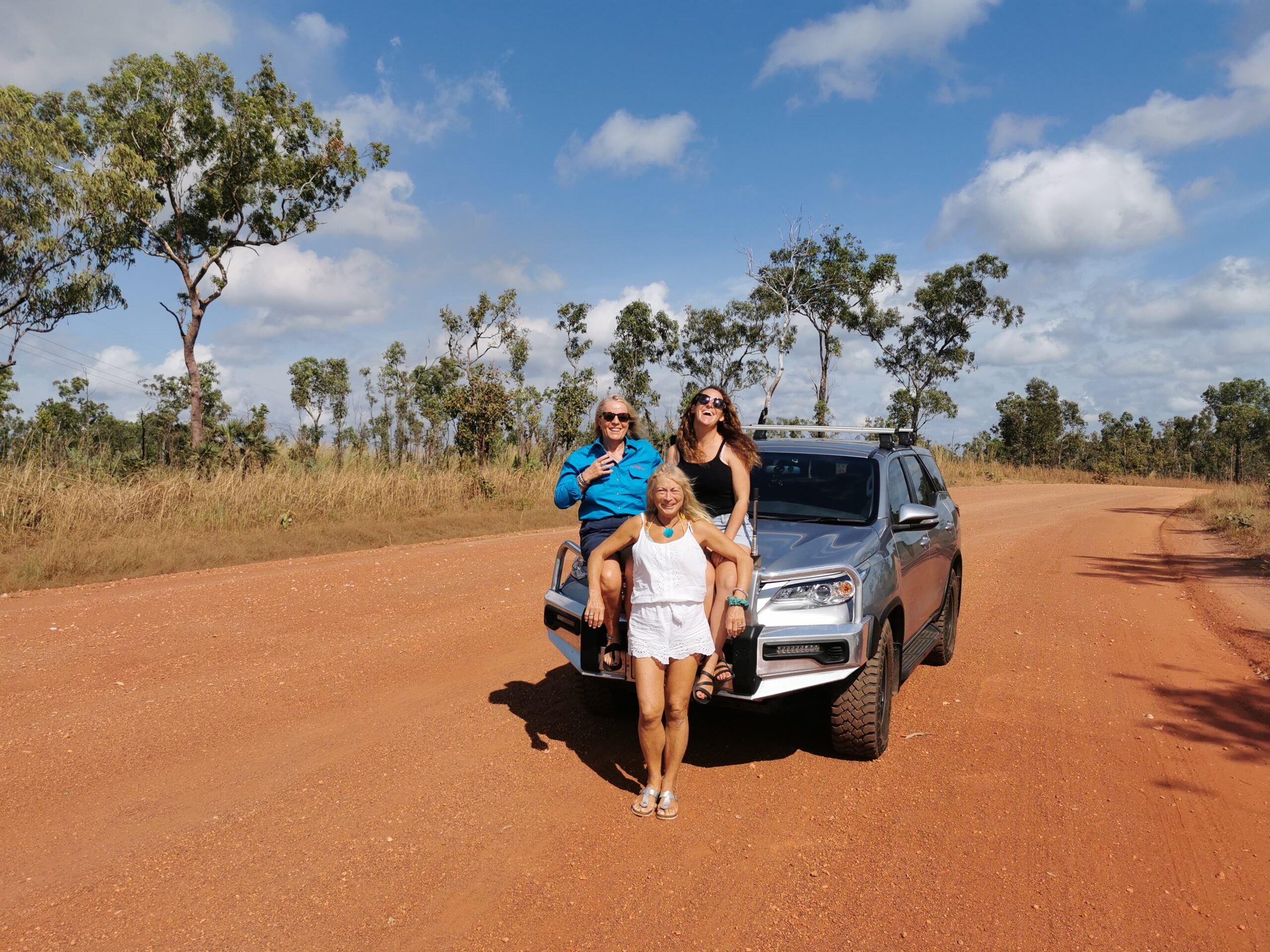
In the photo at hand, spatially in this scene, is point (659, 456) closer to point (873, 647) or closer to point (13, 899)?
point (873, 647)

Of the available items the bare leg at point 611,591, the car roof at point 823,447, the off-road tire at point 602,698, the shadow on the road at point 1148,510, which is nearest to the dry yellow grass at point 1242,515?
the shadow on the road at point 1148,510

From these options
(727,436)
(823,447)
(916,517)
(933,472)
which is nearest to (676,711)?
(727,436)

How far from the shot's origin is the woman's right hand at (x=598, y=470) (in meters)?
4.60

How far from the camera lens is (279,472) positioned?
15.6 m

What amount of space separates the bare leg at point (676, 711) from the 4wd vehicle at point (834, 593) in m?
0.23

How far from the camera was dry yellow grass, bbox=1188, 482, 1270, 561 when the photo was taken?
14203 millimetres

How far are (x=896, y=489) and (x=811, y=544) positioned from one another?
145cm

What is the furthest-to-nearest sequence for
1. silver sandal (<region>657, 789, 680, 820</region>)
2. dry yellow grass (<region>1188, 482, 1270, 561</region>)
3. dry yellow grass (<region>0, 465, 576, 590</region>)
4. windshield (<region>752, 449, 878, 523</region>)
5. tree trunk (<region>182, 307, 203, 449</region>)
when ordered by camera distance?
tree trunk (<region>182, 307, 203, 449</region>) → dry yellow grass (<region>1188, 482, 1270, 561</region>) → dry yellow grass (<region>0, 465, 576, 590</region>) → windshield (<region>752, 449, 878, 523</region>) → silver sandal (<region>657, 789, 680, 820</region>)

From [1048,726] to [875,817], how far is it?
1.85m

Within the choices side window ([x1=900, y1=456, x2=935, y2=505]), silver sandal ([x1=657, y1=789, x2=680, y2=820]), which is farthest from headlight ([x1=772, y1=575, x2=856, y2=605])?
side window ([x1=900, y1=456, x2=935, y2=505])

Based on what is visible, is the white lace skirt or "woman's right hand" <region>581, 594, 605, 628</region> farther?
"woman's right hand" <region>581, 594, 605, 628</region>

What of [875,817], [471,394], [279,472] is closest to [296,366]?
[471,394]

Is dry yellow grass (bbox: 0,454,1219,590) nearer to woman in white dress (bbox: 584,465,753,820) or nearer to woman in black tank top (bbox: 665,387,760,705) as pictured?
woman in black tank top (bbox: 665,387,760,705)

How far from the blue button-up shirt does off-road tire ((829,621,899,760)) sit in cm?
140
